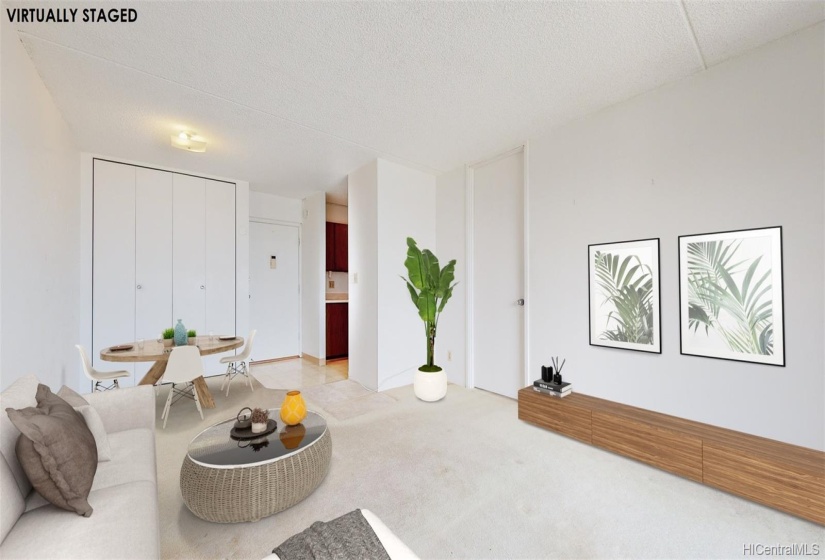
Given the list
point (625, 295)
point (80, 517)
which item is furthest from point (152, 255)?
point (625, 295)

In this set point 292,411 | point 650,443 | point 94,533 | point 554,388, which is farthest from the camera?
point 554,388

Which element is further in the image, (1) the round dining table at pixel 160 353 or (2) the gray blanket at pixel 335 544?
(1) the round dining table at pixel 160 353

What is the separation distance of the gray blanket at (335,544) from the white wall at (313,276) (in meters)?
4.50

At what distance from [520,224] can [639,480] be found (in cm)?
242

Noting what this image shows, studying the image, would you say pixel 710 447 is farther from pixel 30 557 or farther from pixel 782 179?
pixel 30 557

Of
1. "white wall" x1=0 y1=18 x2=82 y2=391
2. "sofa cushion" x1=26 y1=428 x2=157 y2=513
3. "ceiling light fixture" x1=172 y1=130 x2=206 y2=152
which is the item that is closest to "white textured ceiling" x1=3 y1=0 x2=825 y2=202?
"ceiling light fixture" x1=172 y1=130 x2=206 y2=152

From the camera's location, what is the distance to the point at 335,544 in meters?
0.98

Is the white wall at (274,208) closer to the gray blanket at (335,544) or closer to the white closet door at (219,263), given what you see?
the white closet door at (219,263)

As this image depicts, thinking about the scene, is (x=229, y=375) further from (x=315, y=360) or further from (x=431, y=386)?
(x=431, y=386)

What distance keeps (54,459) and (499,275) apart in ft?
11.7

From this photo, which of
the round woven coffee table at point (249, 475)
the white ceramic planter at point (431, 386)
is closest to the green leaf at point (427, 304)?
the white ceramic planter at point (431, 386)

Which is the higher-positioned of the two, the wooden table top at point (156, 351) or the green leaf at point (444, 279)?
the green leaf at point (444, 279)

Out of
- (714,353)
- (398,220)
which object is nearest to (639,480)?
(714,353)

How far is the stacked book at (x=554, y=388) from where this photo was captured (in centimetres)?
292
